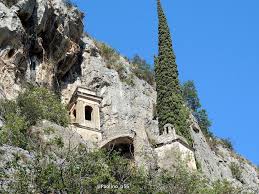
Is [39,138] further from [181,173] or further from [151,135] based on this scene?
[151,135]

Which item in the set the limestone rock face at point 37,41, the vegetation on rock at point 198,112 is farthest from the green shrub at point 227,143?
the limestone rock face at point 37,41

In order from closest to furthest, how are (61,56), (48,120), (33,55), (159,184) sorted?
(159,184) < (48,120) < (33,55) < (61,56)

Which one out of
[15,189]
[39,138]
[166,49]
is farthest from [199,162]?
[15,189]

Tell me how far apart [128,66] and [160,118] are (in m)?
13.2

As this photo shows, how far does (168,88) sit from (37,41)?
987 centimetres

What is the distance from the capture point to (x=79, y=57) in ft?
154

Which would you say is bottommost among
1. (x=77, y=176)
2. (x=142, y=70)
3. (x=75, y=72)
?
(x=77, y=176)

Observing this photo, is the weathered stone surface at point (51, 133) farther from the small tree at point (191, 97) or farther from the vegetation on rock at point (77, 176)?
the small tree at point (191, 97)

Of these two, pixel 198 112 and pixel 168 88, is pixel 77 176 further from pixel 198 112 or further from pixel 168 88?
pixel 198 112

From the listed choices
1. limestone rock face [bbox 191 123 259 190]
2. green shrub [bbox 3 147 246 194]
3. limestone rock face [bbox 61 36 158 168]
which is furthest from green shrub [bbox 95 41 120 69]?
green shrub [bbox 3 147 246 194]

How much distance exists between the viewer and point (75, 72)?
45.8 meters

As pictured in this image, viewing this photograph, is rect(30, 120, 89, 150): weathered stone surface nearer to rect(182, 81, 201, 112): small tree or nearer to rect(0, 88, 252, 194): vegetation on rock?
rect(0, 88, 252, 194): vegetation on rock

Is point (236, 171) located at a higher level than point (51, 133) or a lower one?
higher

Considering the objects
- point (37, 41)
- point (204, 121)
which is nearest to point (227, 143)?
point (204, 121)
